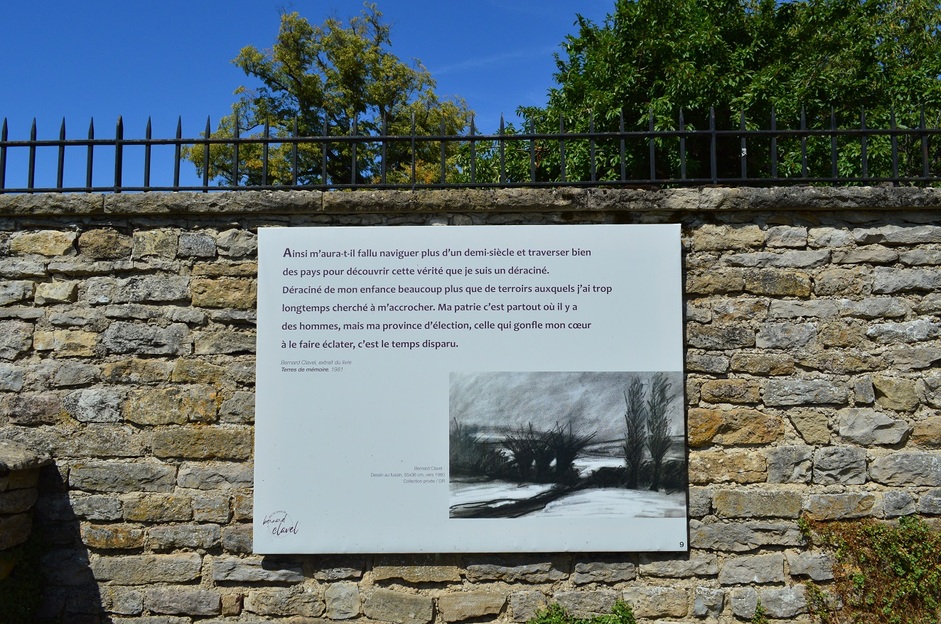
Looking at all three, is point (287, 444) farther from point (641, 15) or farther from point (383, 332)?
point (641, 15)

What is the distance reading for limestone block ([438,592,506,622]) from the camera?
3.41 meters

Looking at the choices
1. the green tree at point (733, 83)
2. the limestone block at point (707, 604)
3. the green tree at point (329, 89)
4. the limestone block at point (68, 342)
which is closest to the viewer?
the limestone block at point (707, 604)

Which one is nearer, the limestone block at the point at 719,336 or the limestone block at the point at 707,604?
the limestone block at the point at 707,604

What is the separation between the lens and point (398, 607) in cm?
343

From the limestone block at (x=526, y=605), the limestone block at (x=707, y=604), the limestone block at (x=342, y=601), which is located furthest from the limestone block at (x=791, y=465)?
the limestone block at (x=342, y=601)

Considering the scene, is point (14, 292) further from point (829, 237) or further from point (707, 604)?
point (829, 237)

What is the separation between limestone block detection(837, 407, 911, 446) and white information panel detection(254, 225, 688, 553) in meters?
0.92

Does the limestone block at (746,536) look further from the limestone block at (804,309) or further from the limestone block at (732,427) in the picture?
the limestone block at (804,309)

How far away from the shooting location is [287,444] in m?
3.48

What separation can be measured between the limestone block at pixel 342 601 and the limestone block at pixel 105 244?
2193 mm

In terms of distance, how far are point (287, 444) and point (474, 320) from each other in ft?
3.97

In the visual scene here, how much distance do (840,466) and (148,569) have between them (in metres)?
3.76

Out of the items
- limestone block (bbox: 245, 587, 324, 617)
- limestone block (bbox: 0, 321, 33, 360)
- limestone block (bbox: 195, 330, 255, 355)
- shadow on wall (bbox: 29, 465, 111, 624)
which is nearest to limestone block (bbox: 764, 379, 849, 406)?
limestone block (bbox: 245, 587, 324, 617)

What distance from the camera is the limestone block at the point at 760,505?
3.44 metres
